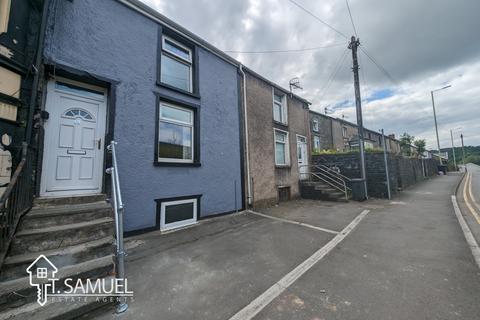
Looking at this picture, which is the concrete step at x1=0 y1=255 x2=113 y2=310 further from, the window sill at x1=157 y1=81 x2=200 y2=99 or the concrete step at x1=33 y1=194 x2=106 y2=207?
the window sill at x1=157 y1=81 x2=200 y2=99

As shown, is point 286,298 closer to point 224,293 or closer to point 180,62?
point 224,293

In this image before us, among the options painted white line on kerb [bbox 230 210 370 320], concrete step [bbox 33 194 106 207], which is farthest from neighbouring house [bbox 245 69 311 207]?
concrete step [bbox 33 194 106 207]

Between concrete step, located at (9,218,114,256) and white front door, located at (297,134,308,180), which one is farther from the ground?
white front door, located at (297,134,308,180)

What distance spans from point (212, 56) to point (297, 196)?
759cm

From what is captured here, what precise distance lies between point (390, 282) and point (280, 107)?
9.12 metres

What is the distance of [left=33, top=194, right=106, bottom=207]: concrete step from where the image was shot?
11.6 feet

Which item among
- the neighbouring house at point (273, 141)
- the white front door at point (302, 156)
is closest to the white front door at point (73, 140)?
the neighbouring house at point (273, 141)

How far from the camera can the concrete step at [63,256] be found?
7.90 feet

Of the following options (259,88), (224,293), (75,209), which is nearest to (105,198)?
(75,209)

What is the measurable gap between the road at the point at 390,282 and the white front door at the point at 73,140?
14.5ft

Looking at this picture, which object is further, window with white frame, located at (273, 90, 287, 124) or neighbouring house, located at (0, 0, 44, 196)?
window with white frame, located at (273, 90, 287, 124)

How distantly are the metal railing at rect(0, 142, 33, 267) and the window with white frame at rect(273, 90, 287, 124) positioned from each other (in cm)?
913

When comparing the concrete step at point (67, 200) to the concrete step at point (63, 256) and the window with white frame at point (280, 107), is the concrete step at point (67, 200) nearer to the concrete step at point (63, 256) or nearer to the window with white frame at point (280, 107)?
the concrete step at point (63, 256)

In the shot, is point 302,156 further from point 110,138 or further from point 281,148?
point 110,138
